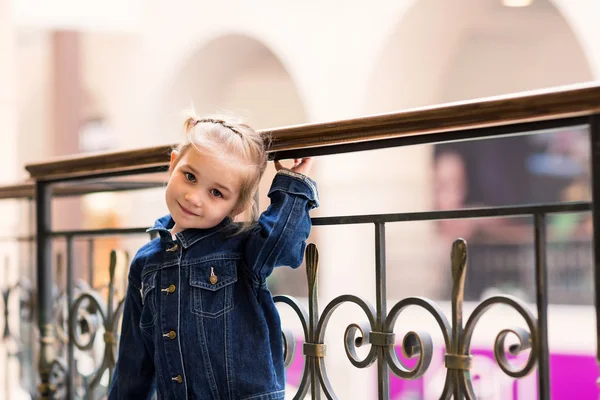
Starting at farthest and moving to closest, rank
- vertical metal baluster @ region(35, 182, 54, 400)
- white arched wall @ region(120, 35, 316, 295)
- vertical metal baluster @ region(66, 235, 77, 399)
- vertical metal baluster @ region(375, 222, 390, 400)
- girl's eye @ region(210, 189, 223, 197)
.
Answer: white arched wall @ region(120, 35, 316, 295), vertical metal baluster @ region(35, 182, 54, 400), vertical metal baluster @ region(66, 235, 77, 399), girl's eye @ region(210, 189, 223, 197), vertical metal baluster @ region(375, 222, 390, 400)

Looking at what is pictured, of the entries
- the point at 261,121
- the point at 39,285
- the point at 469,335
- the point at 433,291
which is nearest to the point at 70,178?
the point at 39,285

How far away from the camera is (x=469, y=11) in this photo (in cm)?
794

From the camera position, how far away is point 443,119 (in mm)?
1574

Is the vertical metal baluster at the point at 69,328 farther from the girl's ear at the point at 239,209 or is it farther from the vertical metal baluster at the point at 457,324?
the vertical metal baluster at the point at 457,324

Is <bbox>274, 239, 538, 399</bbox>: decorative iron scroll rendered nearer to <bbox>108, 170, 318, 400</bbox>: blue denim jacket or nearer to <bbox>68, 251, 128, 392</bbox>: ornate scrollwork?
<bbox>108, 170, 318, 400</bbox>: blue denim jacket

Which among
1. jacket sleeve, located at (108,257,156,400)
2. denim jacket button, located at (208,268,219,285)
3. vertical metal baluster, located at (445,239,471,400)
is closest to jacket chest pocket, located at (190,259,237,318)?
denim jacket button, located at (208,268,219,285)

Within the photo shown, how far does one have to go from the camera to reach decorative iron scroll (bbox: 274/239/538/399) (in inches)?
59.1

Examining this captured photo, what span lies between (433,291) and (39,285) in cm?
840

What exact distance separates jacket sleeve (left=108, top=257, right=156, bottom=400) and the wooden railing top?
353 mm

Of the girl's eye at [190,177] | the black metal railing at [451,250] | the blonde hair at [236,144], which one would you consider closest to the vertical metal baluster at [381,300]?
the black metal railing at [451,250]

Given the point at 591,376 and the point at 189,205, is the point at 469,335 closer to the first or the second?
the point at 189,205

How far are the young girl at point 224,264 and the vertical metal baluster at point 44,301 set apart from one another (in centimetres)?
100

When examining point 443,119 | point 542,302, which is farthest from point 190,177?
point 542,302

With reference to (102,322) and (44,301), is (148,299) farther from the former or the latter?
(44,301)
